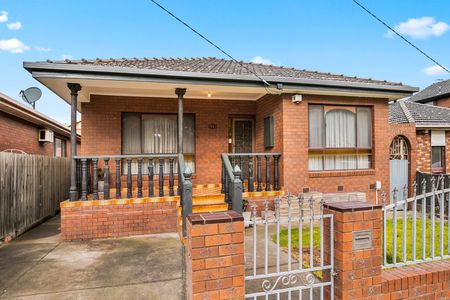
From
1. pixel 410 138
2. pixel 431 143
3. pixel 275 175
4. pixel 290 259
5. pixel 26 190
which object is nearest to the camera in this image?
pixel 290 259

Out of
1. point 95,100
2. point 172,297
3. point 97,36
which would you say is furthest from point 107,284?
point 97,36

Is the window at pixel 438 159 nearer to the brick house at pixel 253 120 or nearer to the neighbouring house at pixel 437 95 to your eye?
the brick house at pixel 253 120

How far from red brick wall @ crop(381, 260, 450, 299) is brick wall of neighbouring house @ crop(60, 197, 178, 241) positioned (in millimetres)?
4315

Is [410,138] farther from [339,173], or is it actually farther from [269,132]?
[269,132]

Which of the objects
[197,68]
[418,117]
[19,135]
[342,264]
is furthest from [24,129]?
[418,117]

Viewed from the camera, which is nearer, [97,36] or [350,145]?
[350,145]

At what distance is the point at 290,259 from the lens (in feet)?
8.04

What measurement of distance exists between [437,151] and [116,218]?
11490mm

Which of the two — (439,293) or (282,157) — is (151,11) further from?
(439,293)

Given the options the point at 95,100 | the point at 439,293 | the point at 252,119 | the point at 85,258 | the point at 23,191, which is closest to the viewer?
the point at 439,293

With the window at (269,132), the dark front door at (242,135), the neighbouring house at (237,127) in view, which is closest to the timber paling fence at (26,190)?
the neighbouring house at (237,127)

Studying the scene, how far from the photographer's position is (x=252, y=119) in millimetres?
8438

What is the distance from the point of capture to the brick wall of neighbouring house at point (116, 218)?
5.47 metres

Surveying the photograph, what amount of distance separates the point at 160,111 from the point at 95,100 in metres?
1.78
